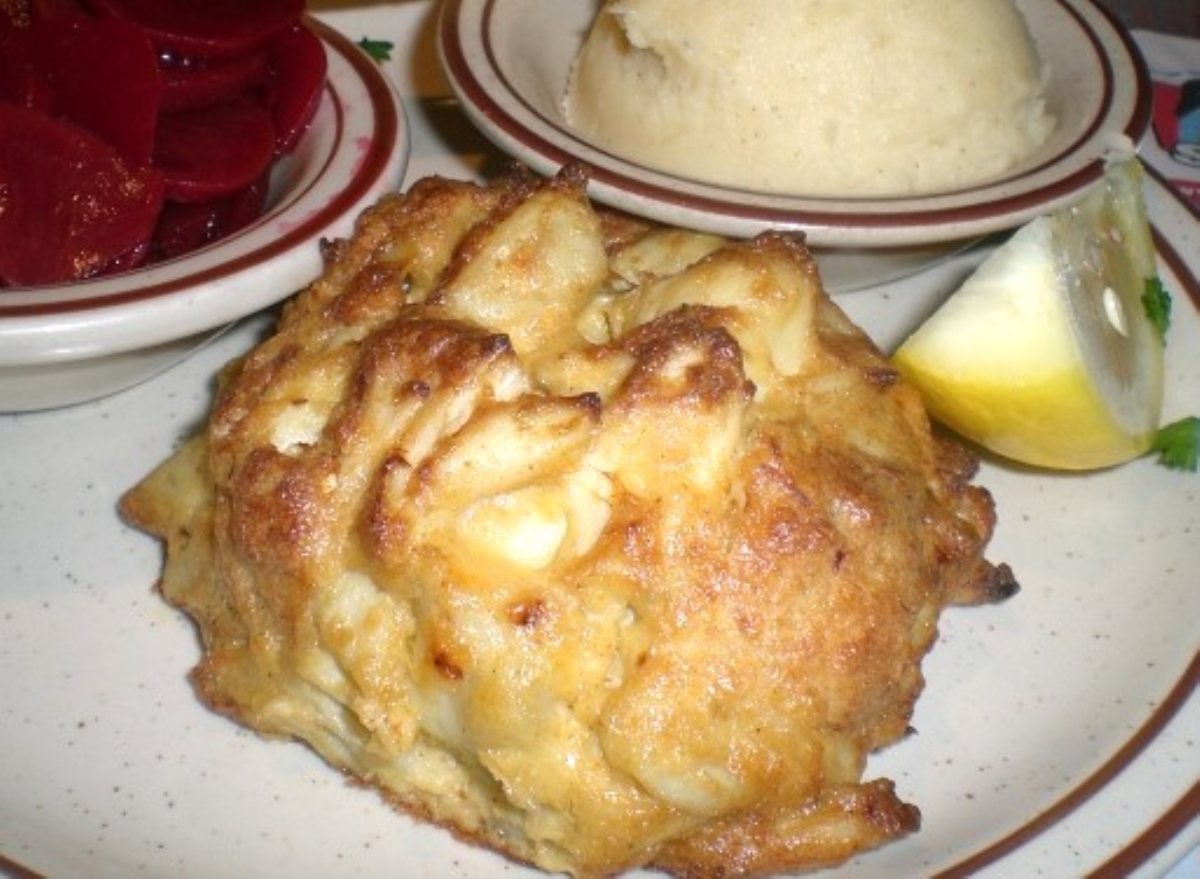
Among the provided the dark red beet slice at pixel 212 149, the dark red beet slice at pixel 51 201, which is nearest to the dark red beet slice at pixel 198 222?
the dark red beet slice at pixel 212 149

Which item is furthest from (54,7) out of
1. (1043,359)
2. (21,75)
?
(1043,359)

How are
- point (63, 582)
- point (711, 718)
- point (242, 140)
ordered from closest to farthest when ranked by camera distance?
1. point (711, 718)
2. point (63, 582)
3. point (242, 140)

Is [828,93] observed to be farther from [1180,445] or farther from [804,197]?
[1180,445]

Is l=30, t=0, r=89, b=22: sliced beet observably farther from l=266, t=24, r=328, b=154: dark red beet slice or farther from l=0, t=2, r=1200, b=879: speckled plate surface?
l=0, t=2, r=1200, b=879: speckled plate surface

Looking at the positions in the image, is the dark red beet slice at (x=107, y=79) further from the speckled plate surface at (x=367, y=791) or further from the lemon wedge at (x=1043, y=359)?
the lemon wedge at (x=1043, y=359)

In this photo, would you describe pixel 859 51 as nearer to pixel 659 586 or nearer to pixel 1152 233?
pixel 1152 233

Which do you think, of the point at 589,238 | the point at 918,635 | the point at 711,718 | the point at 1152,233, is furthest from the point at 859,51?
the point at 711,718
